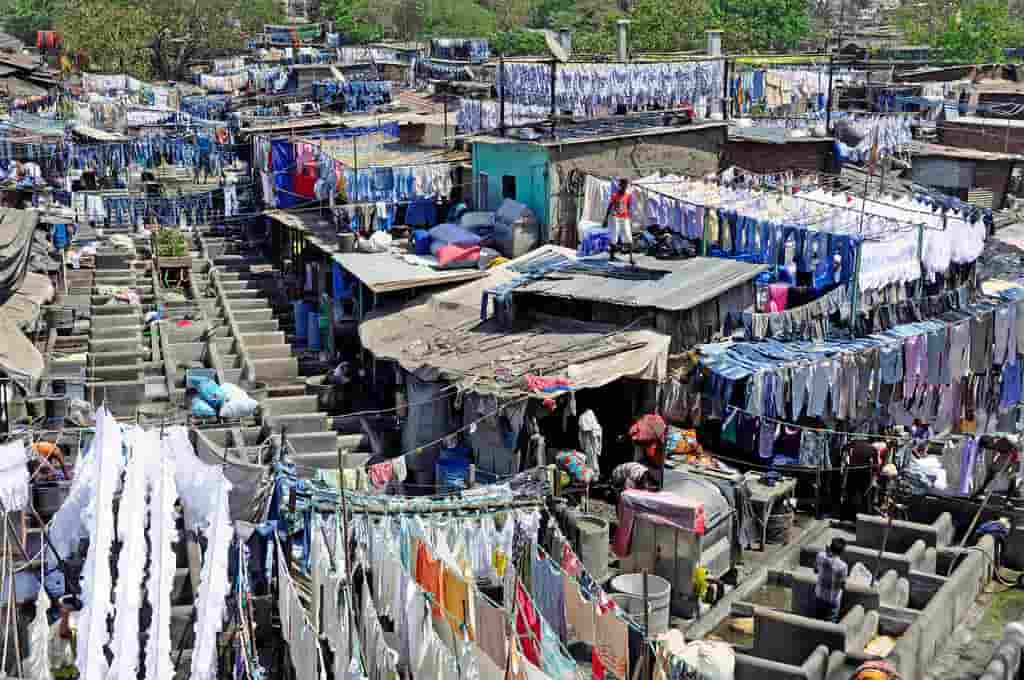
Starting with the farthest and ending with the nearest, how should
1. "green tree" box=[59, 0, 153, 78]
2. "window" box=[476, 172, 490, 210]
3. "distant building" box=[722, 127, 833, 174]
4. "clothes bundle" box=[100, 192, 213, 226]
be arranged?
"green tree" box=[59, 0, 153, 78], "clothes bundle" box=[100, 192, 213, 226], "distant building" box=[722, 127, 833, 174], "window" box=[476, 172, 490, 210]

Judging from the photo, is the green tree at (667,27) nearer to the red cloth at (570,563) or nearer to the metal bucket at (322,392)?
the metal bucket at (322,392)

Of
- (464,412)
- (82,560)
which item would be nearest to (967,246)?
(464,412)

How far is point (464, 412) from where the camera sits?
61.9 feet

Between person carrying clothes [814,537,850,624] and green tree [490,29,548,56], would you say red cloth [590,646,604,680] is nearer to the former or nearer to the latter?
person carrying clothes [814,537,850,624]

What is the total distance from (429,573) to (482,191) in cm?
1363

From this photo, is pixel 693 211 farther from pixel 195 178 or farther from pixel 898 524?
pixel 195 178

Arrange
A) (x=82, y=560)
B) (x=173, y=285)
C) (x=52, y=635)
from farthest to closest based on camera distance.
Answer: (x=173, y=285), (x=82, y=560), (x=52, y=635)

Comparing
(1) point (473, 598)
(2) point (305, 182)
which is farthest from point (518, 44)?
(1) point (473, 598)

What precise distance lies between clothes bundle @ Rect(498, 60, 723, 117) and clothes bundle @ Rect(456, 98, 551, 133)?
0.19 meters

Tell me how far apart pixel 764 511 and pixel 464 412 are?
4534mm

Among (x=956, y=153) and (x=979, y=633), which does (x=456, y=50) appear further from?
(x=979, y=633)

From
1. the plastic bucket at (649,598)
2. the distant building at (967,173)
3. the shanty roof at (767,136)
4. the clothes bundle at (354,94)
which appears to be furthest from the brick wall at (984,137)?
the plastic bucket at (649,598)

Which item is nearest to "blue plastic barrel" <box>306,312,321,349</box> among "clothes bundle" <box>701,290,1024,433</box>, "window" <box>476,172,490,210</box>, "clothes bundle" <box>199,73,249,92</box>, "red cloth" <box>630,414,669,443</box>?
"window" <box>476,172,490,210</box>

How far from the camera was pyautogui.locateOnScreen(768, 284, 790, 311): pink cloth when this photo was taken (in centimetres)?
2081
